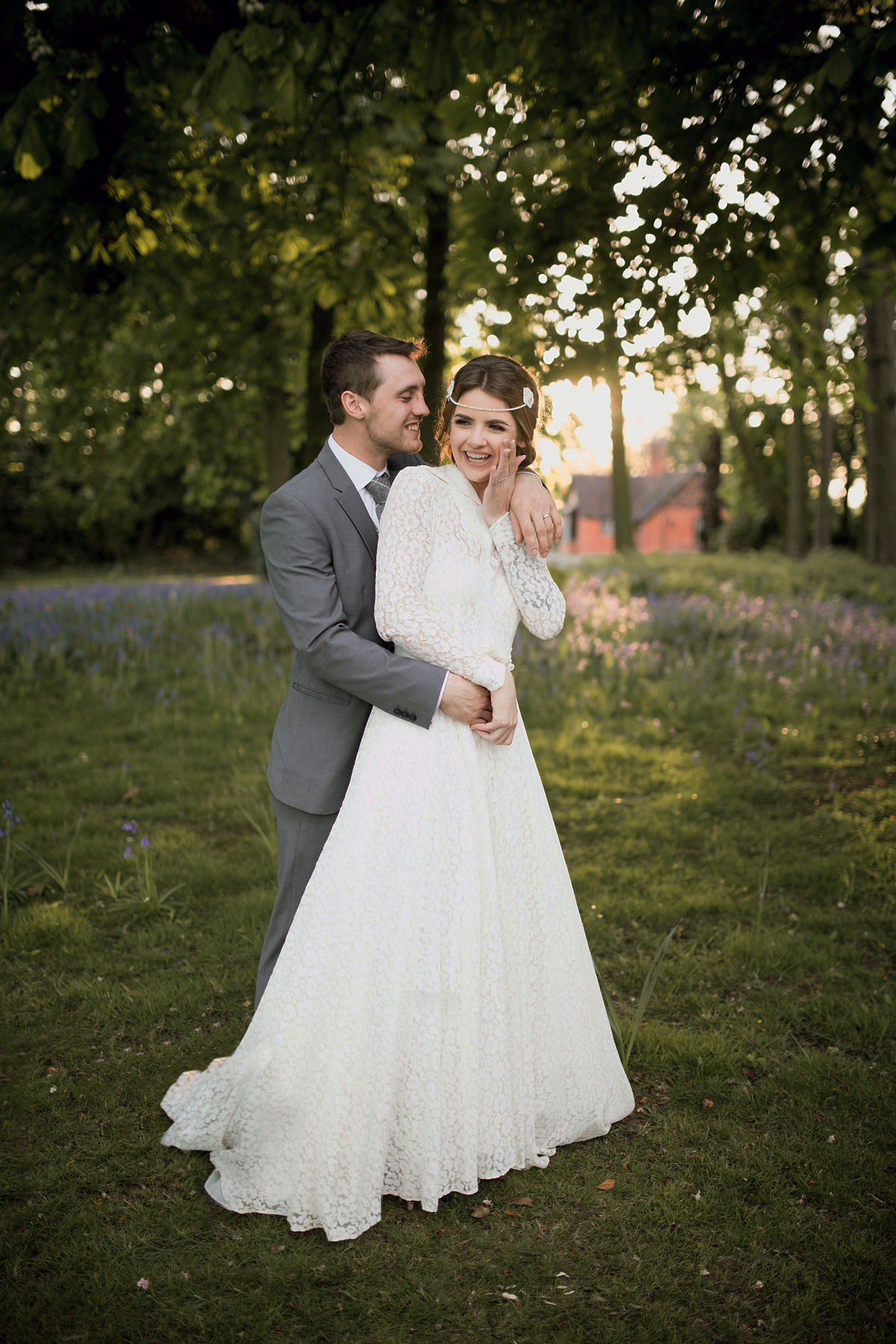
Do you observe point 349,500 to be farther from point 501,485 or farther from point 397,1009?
point 397,1009

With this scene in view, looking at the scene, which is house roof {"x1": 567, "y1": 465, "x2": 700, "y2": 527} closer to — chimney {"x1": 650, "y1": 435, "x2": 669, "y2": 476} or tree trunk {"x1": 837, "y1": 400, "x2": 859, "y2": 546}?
chimney {"x1": 650, "y1": 435, "x2": 669, "y2": 476}

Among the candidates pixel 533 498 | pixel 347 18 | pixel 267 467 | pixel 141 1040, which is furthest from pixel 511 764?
pixel 267 467

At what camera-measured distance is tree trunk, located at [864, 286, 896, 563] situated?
45.0 feet

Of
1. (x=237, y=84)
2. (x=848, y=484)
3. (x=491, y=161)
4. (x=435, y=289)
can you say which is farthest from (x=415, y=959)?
(x=848, y=484)

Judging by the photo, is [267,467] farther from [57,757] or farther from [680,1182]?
[680,1182]

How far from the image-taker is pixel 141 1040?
3.59 m

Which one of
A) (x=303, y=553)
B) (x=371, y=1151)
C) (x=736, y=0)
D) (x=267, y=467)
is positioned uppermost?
(x=736, y=0)

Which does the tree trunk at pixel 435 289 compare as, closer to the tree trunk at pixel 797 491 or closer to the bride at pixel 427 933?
the bride at pixel 427 933

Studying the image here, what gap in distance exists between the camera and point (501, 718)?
2.64m

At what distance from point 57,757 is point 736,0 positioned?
644 centimetres

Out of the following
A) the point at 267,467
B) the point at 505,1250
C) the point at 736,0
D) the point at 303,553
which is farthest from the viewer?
the point at 267,467

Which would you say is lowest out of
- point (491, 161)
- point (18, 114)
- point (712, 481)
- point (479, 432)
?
point (479, 432)

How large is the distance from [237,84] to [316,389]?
607 cm

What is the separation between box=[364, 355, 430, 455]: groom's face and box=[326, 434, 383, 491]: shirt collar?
9cm
